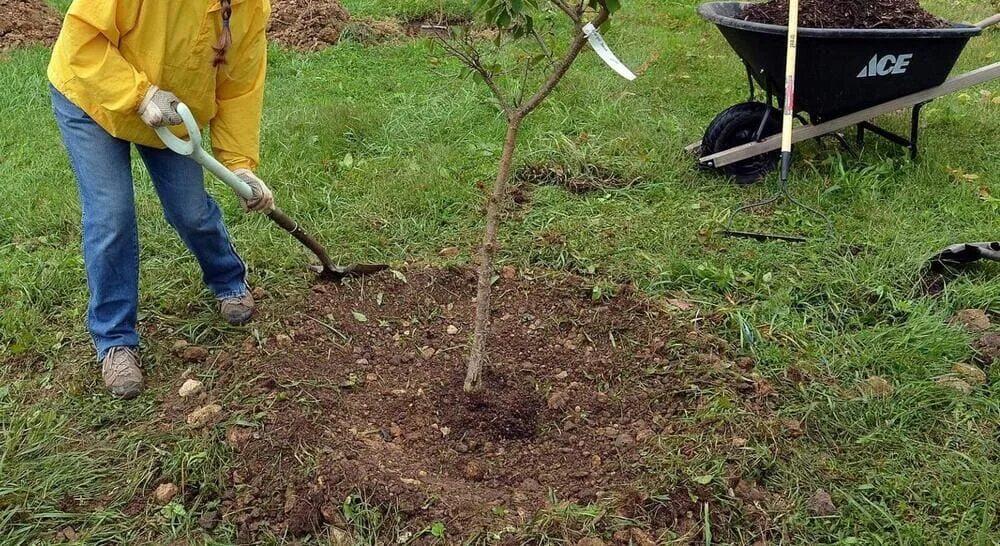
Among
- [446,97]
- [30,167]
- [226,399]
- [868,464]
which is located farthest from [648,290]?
[30,167]

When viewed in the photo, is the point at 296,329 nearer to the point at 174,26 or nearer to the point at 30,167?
the point at 174,26

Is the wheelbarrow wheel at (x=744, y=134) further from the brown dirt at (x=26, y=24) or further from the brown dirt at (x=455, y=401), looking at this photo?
the brown dirt at (x=26, y=24)

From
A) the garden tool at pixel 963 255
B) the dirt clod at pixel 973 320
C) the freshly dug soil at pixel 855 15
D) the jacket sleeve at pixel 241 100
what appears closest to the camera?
the jacket sleeve at pixel 241 100

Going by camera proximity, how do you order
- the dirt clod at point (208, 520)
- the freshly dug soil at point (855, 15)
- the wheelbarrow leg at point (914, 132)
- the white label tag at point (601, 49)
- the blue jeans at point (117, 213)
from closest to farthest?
1. the white label tag at point (601, 49)
2. the dirt clod at point (208, 520)
3. the blue jeans at point (117, 213)
4. the freshly dug soil at point (855, 15)
5. the wheelbarrow leg at point (914, 132)

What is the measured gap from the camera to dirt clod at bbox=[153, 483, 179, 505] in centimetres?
242

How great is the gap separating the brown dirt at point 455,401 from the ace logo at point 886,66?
182 cm

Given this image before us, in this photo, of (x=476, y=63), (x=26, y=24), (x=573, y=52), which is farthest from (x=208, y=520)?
(x=26, y=24)

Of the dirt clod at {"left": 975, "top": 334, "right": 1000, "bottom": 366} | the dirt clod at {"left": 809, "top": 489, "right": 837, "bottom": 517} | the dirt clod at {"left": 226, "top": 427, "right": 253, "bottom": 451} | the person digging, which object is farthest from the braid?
the dirt clod at {"left": 975, "top": 334, "right": 1000, "bottom": 366}

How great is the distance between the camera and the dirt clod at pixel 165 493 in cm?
242

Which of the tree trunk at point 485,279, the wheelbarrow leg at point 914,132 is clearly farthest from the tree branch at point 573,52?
the wheelbarrow leg at point 914,132

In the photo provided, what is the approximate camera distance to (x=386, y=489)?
7.74 feet

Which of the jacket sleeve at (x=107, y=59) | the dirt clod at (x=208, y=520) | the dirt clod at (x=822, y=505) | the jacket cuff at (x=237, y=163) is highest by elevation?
the jacket sleeve at (x=107, y=59)

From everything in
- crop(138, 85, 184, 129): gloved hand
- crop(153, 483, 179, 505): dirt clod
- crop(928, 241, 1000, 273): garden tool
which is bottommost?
crop(153, 483, 179, 505): dirt clod

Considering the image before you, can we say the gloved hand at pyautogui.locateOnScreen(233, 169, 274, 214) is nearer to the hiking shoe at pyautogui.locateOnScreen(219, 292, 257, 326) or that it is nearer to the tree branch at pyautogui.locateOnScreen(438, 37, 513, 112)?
the hiking shoe at pyautogui.locateOnScreen(219, 292, 257, 326)
